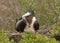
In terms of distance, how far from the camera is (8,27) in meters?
10.9

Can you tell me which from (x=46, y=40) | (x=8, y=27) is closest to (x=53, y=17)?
(x=8, y=27)

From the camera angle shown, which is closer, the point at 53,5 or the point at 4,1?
the point at 53,5

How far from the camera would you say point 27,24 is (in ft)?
28.3

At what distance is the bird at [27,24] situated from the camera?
8.58m

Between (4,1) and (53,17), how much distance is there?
3.25 metres

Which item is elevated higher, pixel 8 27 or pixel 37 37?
pixel 37 37

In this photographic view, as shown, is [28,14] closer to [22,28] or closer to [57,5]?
[22,28]

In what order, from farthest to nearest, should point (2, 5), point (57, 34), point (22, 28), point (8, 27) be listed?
point (2, 5) < point (8, 27) < point (22, 28) < point (57, 34)

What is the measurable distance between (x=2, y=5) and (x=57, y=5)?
128 inches

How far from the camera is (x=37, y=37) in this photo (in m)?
4.10

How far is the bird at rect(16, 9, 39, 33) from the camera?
8.58m

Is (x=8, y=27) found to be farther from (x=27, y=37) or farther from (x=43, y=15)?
(x=27, y=37)

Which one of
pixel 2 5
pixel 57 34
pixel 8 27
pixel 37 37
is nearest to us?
pixel 37 37

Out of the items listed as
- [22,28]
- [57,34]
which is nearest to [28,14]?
[22,28]
